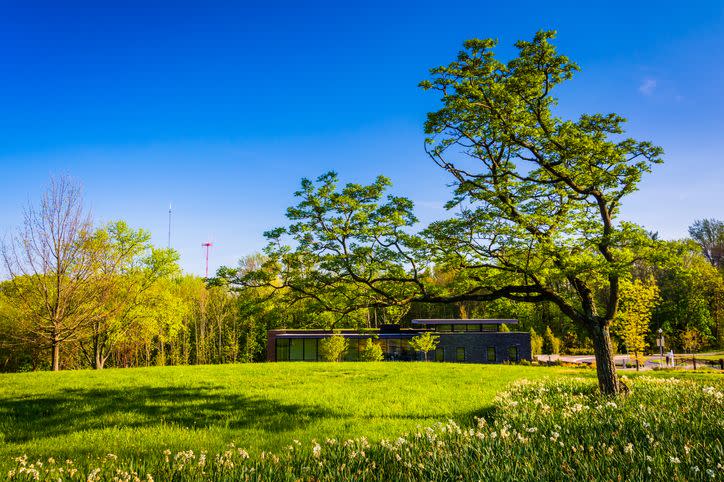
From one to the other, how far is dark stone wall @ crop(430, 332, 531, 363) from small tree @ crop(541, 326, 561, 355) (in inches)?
462

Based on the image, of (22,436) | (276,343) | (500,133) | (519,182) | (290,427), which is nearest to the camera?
(22,436)

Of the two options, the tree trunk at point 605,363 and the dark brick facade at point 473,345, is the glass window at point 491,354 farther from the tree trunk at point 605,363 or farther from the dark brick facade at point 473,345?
the tree trunk at point 605,363

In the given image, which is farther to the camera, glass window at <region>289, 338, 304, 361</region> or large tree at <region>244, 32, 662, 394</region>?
glass window at <region>289, 338, 304, 361</region>

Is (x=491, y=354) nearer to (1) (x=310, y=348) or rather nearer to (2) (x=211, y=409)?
(1) (x=310, y=348)

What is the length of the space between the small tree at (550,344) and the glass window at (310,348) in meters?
27.2

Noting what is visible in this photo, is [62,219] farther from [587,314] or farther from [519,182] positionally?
[587,314]

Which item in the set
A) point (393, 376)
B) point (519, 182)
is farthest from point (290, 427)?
point (393, 376)

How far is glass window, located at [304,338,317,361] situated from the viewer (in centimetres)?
4197

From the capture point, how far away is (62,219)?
1880cm

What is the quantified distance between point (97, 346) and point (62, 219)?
16.0 m

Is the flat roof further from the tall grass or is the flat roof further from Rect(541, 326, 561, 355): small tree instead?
the tall grass

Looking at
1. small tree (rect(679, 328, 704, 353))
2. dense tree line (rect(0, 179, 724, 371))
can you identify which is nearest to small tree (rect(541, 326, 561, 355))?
dense tree line (rect(0, 179, 724, 371))

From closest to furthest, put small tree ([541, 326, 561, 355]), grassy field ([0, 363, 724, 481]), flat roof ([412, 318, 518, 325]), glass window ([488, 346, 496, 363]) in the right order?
grassy field ([0, 363, 724, 481]), glass window ([488, 346, 496, 363]), flat roof ([412, 318, 518, 325]), small tree ([541, 326, 561, 355])

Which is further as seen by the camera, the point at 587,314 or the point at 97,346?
the point at 97,346
